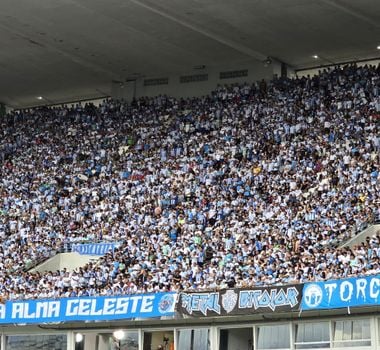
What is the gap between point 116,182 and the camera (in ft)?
155

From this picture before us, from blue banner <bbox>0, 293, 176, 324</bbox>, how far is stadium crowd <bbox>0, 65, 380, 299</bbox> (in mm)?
1019

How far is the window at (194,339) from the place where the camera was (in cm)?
3544

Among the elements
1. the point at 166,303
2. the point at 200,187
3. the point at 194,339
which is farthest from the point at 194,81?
the point at 166,303

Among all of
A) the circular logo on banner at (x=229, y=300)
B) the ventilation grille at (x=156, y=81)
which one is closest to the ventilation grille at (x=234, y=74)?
the ventilation grille at (x=156, y=81)

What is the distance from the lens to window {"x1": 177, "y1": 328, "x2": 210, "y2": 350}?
116ft

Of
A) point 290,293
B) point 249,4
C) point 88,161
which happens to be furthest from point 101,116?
point 290,293

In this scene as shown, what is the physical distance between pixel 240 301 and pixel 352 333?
346cm

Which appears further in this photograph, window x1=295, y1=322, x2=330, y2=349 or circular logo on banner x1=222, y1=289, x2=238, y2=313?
circular logo on banner x1=222, y1=289, x2=238, y2=313

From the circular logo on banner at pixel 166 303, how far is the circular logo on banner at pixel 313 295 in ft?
16.2

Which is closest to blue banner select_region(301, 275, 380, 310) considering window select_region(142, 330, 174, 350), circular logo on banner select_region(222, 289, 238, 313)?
circular logo on banner select_region(222, 289, 238, 313)

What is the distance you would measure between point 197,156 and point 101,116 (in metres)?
8.48

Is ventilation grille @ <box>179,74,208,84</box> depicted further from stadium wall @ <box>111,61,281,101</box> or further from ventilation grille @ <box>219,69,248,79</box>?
ventilation grille @ <box>219,69,248,79</box>

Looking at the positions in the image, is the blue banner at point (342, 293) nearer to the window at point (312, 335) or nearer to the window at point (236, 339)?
the window at point (312, 335)

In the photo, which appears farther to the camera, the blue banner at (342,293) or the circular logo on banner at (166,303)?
the circular logo on banner at (166,303)
